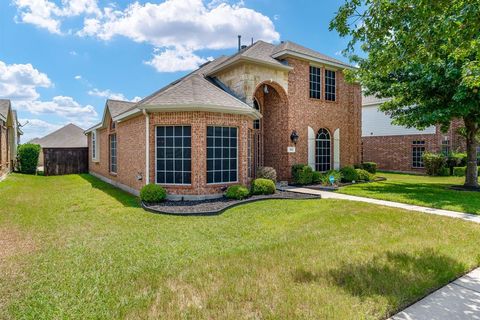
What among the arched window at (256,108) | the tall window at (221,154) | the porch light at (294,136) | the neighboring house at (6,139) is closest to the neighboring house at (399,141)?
the porch light at (294,136)

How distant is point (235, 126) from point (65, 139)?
32.5m

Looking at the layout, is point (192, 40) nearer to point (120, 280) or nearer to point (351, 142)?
point (351, 142)

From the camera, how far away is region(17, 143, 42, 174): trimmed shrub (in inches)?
898

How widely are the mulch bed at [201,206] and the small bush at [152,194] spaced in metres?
0.23

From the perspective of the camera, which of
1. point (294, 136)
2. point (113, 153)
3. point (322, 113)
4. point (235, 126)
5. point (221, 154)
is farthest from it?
point (113, 153)

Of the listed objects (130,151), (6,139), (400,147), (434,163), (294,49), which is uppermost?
(294,49)

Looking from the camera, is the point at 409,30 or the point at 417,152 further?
the point at 417,152

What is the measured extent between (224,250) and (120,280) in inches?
77.7

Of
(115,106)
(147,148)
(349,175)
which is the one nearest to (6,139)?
(115,106)

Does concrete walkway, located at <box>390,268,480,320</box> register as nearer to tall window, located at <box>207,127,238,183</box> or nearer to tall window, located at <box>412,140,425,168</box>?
tall window, located at <box>207,127,238,183</box>

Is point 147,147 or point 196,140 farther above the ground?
point 196,140

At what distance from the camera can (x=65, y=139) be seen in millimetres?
35375

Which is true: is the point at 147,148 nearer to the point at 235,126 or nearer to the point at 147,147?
the point at 147,147

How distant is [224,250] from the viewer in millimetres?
5582
